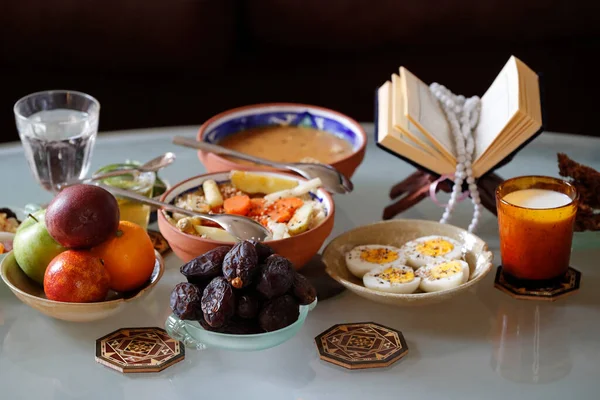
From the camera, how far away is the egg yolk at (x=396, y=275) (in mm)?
1145

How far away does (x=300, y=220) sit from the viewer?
1.22 meters

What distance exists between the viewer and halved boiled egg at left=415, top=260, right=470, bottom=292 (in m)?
1.13

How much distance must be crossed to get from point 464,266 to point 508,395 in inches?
8.3

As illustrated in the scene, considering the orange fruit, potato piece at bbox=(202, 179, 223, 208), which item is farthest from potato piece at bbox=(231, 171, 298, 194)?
the orange fruit

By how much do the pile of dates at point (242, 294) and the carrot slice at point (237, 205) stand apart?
0.24 metres

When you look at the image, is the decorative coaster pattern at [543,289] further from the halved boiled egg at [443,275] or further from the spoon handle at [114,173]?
the spoon handle at [114,173]

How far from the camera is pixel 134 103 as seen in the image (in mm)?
2422

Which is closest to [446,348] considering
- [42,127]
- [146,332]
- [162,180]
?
[146,332]

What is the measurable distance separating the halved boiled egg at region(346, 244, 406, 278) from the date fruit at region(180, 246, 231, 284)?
0.77 ft

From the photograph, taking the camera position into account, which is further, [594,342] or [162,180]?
[162,180]

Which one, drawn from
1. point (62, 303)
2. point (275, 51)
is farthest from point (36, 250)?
point (275, 51)

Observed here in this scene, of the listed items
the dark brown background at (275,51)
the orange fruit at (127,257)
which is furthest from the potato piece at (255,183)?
the dark brown background at (275,51)

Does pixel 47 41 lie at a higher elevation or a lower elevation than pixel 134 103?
higher

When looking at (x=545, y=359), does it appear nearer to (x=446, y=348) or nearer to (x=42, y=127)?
(x=446, y=348)
